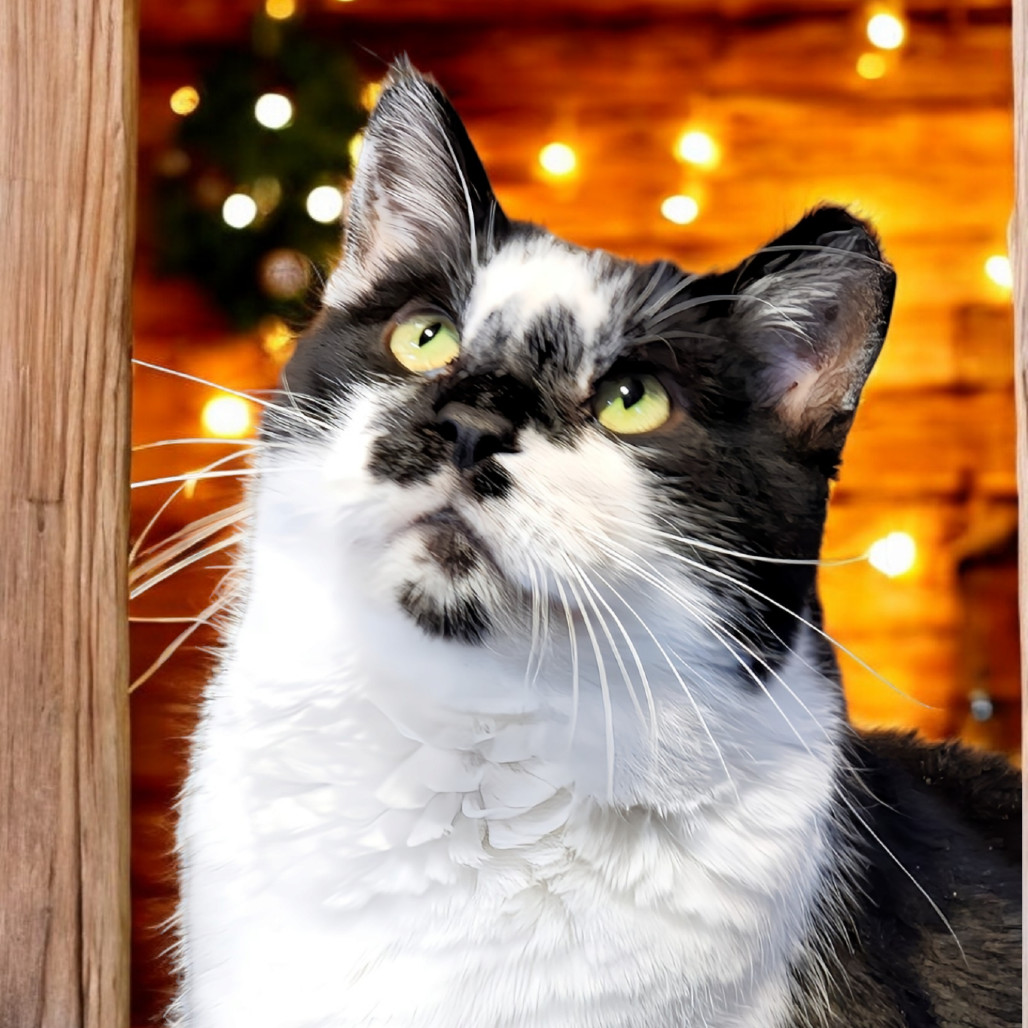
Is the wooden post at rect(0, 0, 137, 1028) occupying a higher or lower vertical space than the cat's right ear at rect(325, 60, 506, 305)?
lower

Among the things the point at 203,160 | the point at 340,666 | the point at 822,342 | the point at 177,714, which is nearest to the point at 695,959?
the point at 340,666

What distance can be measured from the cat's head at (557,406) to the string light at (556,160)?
2.32ft

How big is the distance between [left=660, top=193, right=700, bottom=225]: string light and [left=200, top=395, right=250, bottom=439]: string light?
2.34ft

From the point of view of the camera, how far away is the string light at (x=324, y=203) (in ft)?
5.50

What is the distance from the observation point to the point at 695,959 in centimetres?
96

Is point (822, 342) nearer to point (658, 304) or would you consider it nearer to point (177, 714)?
point (658, 304)

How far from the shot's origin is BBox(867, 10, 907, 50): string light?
6.02 ft

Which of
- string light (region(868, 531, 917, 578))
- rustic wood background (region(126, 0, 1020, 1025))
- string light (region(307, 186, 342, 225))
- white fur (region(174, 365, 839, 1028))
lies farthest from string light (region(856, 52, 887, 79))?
white fur (region(174, 365, 839, 1028))

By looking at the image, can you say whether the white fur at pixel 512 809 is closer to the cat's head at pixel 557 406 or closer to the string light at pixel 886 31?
the cat's head at pixel 557 406

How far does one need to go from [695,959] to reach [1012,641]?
123cm

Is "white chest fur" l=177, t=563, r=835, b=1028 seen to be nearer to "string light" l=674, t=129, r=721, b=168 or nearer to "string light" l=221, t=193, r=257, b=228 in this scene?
"string light" l=221, t=193, r=257, b=228

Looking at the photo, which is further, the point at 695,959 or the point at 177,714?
the point at 177,714

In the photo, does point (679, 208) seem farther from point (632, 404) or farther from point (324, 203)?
point (632, 404)

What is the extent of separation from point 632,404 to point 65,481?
45 centimetres
